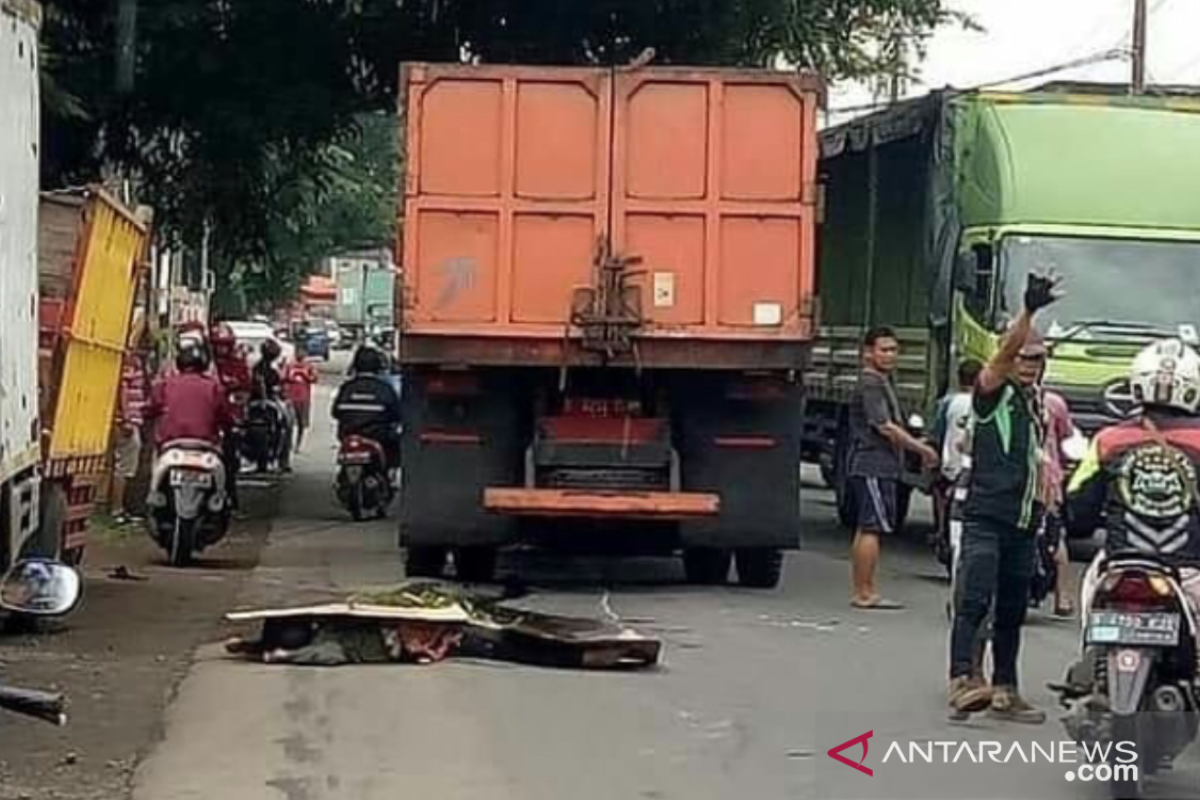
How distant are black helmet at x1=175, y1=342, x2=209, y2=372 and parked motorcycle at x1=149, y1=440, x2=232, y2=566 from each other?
Answer: 76cm

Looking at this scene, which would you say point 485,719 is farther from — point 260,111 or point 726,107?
point 260,111

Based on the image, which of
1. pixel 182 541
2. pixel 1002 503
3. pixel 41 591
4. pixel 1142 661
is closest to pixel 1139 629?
pixel 1142 661

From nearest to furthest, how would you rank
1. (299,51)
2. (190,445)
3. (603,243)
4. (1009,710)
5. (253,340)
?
(1009,710) < (603,243) < (190,445) < (299,51) < (253,340)

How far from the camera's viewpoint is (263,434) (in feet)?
97.6

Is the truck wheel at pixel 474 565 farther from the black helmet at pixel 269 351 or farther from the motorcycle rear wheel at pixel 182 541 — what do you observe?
the black helmet at pixel 269 351

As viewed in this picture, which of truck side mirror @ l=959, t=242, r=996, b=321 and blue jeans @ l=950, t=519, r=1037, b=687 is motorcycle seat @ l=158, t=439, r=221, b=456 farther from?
blue jeans @ l=950, t=519, r=1037, b=687

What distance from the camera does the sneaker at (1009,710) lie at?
11664 mm

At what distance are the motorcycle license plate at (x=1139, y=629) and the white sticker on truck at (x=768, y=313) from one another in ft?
25.2

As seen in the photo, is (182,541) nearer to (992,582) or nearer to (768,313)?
(768,313)

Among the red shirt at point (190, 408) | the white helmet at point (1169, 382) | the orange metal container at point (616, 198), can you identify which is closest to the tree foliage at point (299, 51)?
the red shirt at point (190, 408)

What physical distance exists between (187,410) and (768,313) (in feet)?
14.1

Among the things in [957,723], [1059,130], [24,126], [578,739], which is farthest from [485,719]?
[1059,130]

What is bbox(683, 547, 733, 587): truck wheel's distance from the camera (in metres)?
18.1

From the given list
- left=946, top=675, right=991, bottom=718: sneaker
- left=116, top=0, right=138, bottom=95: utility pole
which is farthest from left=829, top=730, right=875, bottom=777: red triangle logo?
left=116, top=0, right=138, bottom=95: utility pole
